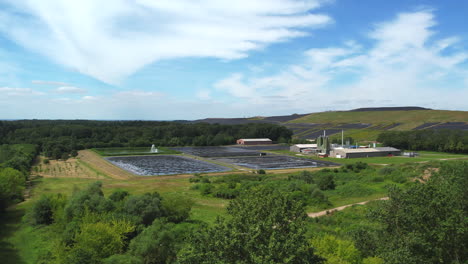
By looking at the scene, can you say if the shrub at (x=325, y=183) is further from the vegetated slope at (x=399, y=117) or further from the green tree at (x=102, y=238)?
the vegetated slope at (x=399, y=117)

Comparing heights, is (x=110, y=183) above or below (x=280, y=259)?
below

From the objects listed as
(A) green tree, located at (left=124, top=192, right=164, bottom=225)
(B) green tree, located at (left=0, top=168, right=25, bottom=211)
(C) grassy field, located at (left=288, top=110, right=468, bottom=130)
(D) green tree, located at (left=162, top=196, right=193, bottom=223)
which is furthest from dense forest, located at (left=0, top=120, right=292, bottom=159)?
(A) green tree, located at (left=124, top=192, right=164, bottom=225)

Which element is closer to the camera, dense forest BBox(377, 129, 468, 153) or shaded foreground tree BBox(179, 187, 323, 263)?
shaded foreground tree BBox(179, 187, 323, 263)

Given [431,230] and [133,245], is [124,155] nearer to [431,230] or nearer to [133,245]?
[133,245]

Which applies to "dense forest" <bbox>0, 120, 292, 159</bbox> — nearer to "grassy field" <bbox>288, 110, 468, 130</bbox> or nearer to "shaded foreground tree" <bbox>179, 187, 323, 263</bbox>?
"grassy field" <bbox>288, 110, 468, 130</bbox>

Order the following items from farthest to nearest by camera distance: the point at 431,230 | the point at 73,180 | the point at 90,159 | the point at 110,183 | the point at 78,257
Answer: the point at 90,159 → the point at 73,180 → the point at 110,183 → the point at 78,257 → the point at 431,230

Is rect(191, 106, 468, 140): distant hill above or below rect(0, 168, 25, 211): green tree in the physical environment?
above

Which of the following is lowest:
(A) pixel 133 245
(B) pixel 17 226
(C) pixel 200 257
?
(B) pixel 17 226

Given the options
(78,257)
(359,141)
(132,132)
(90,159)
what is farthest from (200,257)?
(132,132)
